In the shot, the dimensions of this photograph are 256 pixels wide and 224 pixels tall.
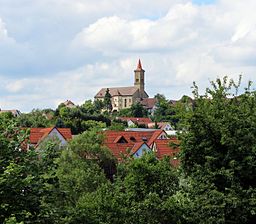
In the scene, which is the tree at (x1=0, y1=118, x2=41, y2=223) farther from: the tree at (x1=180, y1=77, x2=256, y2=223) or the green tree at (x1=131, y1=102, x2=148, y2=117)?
the green tree at (x1=131, y1=102, x2=148, y2=117)

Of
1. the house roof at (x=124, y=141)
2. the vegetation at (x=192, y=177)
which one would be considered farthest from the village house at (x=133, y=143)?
the vegetation at (x=192, y=177)

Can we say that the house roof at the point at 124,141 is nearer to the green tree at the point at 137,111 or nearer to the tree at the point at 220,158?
the tree at the point at 220,158

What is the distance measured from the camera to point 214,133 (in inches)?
824

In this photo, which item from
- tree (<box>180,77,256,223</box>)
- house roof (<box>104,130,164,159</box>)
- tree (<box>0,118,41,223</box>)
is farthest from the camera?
house roof (<box>104,130,164,159</box>)

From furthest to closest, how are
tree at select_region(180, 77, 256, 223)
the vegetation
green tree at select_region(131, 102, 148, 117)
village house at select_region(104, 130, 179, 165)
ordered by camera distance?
green tree at select_region(131, 102, 148, 117), village house at select_region(104, 130, 179, 165), tree at select_region(180, 77, 256, 223), the vegetation

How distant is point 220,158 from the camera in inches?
812

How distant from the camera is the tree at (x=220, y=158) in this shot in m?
19.5

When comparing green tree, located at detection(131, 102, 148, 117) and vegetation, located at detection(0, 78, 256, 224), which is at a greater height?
green tree, located at detection(131, 102, 148, 117)

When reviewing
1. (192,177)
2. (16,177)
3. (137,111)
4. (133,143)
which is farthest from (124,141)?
(137,111)

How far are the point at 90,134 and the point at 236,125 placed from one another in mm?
25127

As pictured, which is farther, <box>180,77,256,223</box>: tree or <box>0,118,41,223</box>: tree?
<box>180,77,256,223</box>: tree

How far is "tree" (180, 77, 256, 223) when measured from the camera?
19.5m

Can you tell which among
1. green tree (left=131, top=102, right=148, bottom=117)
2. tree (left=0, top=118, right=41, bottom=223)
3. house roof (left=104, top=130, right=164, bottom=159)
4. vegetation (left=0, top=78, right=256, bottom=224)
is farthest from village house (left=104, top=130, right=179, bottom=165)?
green tree (left=131, top=102, right=148, bottom=117)

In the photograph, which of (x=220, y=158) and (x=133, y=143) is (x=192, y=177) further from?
(x=133, y=143)
